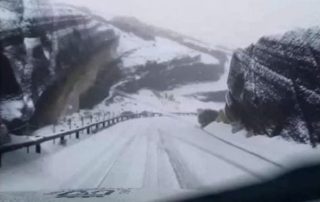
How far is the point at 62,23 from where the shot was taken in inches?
134

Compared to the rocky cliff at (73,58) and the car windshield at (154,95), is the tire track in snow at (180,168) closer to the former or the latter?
the car windshield at (154,95)

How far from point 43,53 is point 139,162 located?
104 cm

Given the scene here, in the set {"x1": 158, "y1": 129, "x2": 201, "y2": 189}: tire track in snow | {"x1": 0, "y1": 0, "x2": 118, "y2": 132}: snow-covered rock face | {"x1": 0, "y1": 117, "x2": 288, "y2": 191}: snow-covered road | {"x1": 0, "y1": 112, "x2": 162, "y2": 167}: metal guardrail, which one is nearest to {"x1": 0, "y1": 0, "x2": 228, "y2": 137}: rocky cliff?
{"x1": 0, "y1": 0, "x2": 118, "y2": 132}: snow-covered rock face

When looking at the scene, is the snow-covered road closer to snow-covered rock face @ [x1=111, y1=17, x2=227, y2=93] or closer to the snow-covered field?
the snow-covered field

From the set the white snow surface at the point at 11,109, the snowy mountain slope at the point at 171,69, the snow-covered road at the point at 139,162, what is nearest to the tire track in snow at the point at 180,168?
the snow-covered road at the point at 139,162

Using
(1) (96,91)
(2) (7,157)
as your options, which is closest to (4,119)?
(2) (7,157)

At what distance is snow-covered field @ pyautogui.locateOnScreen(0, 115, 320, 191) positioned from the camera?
2.62m

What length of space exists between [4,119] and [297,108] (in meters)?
1.68

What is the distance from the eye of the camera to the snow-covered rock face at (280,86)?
8.67 feet

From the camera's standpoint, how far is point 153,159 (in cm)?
284

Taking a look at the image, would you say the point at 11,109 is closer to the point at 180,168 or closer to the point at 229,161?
the point at 180,168

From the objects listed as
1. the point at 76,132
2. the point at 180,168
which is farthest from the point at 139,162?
the point at 76,132

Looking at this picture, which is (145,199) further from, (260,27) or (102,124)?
(260,27)

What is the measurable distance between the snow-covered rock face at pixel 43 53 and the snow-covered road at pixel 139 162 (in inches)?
12.2
